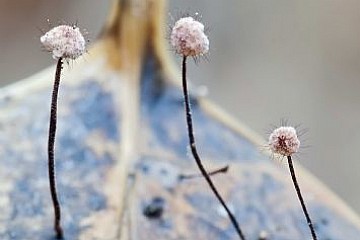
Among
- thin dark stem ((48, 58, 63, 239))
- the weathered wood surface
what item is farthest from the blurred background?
thin dark stem ((48, 58, 63, 239))

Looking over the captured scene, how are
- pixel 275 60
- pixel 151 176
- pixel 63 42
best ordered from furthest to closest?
pixel 275 60, pixel 151 176, pixel 63 42

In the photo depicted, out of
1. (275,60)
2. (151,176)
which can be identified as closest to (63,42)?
(151,176)

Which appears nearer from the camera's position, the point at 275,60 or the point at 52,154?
the point at 52,154

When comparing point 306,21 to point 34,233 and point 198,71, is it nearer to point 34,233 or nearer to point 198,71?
point 198,71

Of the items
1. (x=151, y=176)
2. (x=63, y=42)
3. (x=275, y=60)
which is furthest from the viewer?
(x=275, y=60)

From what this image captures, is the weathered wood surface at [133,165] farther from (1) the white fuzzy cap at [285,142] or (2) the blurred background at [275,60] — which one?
(2) the blurred background at [275,60]

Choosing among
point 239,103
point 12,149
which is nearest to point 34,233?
point 12,149

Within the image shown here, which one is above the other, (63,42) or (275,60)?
(275,60)

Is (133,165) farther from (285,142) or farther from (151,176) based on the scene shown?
(285,142)

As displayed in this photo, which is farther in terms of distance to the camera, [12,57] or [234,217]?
[12,57]
